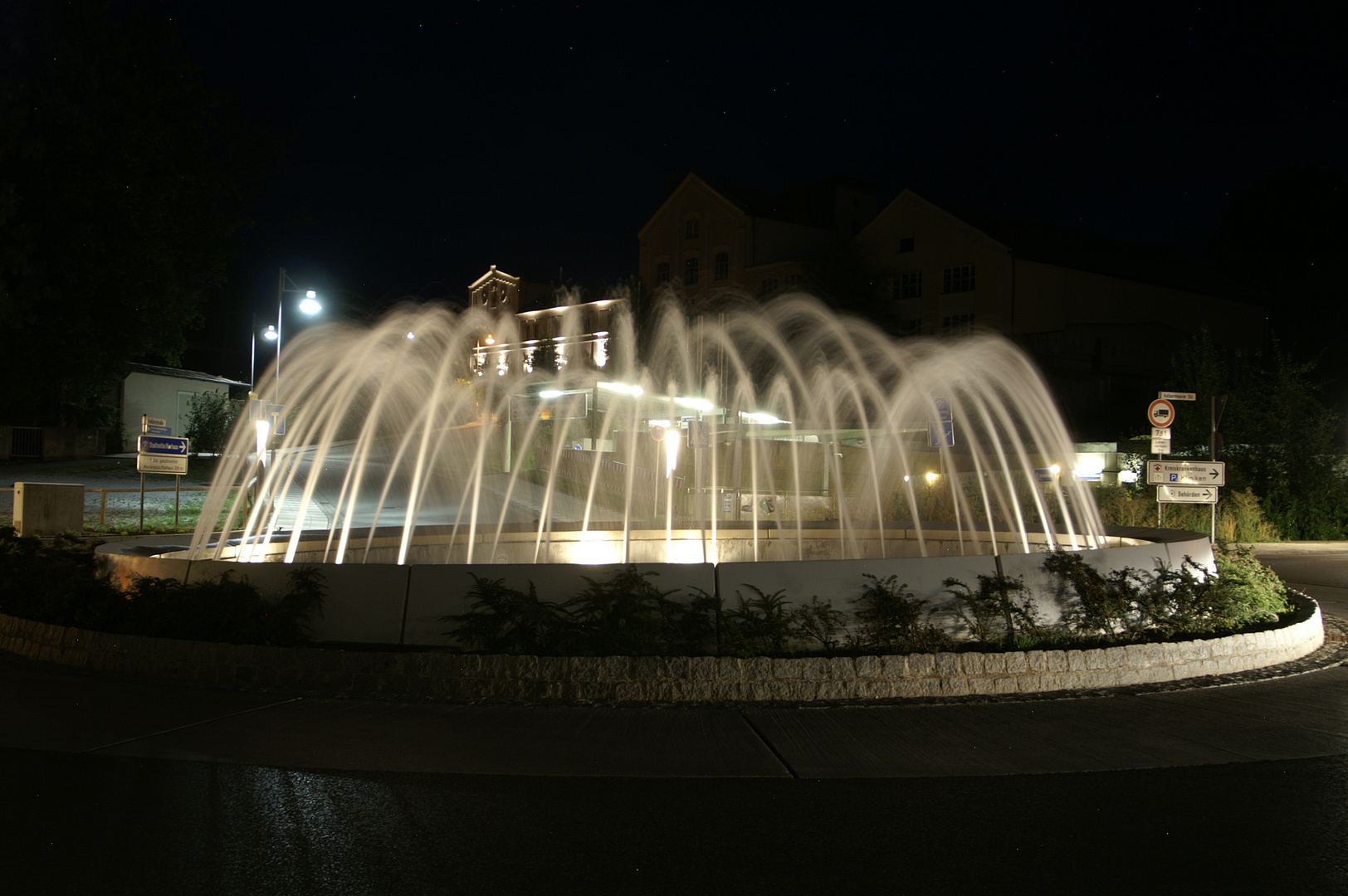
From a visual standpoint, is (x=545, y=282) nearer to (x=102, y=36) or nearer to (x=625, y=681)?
(x=102, y=36)

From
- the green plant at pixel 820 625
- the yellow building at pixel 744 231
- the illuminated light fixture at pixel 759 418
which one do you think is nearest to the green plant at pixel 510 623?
the green plant at pixel 820 625

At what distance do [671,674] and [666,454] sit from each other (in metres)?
17.2

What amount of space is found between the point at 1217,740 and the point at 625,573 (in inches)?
187

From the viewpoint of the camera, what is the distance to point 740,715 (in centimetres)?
744

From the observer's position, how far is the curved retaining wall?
793cm

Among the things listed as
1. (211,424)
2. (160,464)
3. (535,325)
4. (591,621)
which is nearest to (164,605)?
(591,621)

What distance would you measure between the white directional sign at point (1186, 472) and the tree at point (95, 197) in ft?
93.3

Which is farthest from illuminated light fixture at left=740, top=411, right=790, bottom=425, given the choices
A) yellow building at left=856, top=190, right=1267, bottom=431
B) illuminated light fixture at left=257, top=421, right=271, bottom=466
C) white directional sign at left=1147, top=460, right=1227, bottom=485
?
white directional sign at left=1147, top=460, right=1227, bottom=485

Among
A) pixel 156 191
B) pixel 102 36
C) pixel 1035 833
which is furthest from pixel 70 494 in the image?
pixel 1035 833

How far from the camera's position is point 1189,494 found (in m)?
15.1

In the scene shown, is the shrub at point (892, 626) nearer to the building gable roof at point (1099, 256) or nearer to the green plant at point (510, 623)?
the green plant at point (510, 623)

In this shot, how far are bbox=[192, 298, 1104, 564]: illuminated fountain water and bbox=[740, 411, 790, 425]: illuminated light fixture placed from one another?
0.94ft

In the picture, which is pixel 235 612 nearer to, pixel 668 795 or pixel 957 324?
pixel 668 795

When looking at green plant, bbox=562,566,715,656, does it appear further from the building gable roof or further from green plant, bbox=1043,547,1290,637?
the building gable roof
